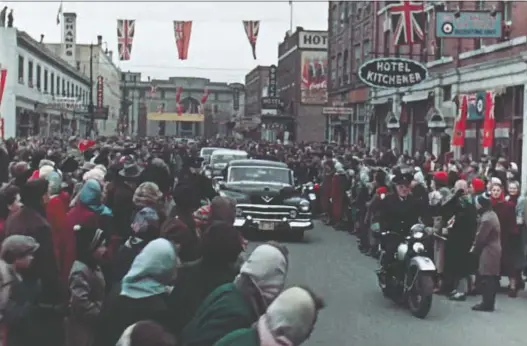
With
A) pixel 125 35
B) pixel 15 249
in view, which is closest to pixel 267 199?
pixel 15 249

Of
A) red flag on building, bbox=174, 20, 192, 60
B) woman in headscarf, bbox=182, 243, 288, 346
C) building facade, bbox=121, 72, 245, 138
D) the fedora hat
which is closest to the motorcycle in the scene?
the fedora hat

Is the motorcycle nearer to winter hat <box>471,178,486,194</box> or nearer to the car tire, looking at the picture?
winter hat <box>471,178,486,194</box>

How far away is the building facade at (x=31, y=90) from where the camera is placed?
5544 cm

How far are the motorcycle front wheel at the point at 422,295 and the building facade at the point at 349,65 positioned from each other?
35718 millimetres

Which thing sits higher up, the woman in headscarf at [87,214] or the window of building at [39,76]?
the window of building at [39,76]

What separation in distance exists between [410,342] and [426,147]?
28.8 meters

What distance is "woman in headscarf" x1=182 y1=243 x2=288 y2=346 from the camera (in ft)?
17.0

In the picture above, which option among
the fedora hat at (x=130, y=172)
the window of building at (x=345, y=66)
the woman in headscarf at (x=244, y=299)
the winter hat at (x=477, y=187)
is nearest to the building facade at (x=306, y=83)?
the window of building at (x=345, y=66)

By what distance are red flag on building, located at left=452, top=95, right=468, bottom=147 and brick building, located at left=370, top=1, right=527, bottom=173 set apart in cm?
42

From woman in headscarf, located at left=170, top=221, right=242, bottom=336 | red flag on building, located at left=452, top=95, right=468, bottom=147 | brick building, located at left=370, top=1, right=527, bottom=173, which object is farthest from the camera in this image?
red flag on building, located at left=452, top=95, right=468, bottom=147

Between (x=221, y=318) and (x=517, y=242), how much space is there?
33.5 ft

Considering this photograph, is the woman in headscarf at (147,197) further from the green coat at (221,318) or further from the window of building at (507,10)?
the window of building at (507,10)

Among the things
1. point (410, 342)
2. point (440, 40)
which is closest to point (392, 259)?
point (410, 342)

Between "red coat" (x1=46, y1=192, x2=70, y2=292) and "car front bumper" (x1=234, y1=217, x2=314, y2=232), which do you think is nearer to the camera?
"red coat" (x1=46, y1=192, x2=70, y2=292)
